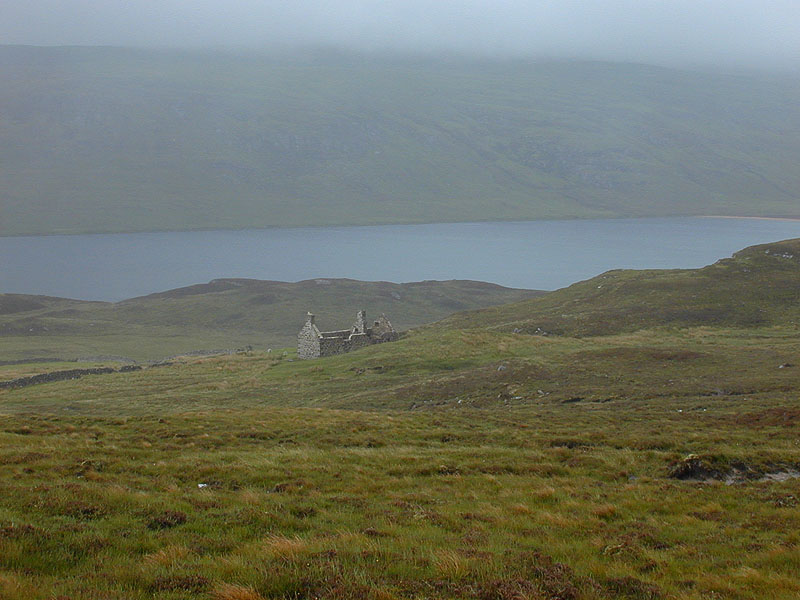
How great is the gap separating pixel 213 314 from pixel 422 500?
133 m

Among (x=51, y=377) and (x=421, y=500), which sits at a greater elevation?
(x=421, y=500)

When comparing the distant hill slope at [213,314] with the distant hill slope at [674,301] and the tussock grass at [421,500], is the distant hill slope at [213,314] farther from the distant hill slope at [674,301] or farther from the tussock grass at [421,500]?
the tussock grass at [421,500]

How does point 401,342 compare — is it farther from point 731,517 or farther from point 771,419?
point 731,517

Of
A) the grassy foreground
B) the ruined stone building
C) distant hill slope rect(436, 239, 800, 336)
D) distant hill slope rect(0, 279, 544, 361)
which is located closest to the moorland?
the grassy foreground

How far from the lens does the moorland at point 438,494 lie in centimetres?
977

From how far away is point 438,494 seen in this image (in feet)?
52.0

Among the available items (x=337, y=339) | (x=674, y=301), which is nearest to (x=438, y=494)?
(x=337, y=339)

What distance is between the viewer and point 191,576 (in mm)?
9453

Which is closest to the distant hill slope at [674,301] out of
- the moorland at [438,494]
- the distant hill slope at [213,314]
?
the moorland at [438,494]

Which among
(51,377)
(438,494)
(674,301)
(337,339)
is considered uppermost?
(674,301)

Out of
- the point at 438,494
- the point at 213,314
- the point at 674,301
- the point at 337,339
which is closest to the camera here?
the point at 438,494

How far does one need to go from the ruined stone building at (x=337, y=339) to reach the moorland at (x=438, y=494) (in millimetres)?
20818

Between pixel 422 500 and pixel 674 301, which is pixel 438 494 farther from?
pixel 674 301

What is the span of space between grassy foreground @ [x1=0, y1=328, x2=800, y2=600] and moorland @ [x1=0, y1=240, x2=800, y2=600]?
55mm
